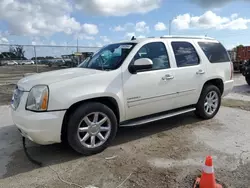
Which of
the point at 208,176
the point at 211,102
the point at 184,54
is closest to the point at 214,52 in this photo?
the point at 184,54

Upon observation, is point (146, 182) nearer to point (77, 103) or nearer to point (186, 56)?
point (77, 103)

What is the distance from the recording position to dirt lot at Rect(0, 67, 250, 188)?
3.10m

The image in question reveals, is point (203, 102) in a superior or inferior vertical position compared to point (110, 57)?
inferior

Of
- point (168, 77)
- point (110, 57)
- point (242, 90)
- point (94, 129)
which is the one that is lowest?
point (242, 90)

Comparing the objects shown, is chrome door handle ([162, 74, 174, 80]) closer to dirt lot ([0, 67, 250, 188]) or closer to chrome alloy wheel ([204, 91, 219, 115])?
dirt lot ([0, 67, 250, 188])

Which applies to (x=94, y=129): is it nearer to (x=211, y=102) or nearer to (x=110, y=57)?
(x=110, y=57)

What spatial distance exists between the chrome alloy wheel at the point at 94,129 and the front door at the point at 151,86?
0.48 meters

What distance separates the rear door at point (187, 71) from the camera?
15.6ft

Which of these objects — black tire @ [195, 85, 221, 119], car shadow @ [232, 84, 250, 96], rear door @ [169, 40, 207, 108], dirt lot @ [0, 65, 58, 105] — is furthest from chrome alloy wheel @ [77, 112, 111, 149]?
car shadow @ [232, 84, 250, 96]

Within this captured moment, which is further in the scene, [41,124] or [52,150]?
[52,150]

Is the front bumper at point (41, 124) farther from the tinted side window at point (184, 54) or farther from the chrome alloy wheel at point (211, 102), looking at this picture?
the chrome alloy wheel at point (211, 102)

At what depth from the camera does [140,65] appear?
405 centimetres

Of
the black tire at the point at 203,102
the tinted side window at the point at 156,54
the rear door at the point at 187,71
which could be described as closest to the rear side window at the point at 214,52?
the rear door at the point at 187,71

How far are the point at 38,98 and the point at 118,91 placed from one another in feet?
4.08
